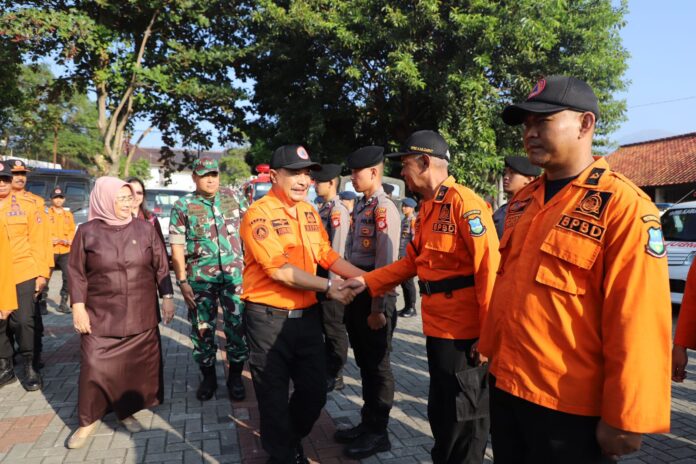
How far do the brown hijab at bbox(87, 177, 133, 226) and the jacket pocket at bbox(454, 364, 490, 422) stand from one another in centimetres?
282

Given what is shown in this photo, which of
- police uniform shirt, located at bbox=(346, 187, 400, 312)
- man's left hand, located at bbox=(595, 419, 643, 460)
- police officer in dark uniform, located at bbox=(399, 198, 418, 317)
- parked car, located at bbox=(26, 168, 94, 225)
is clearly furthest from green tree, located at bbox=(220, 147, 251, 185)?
man's left hand, located at bbox=(595, 419, 643, 460)

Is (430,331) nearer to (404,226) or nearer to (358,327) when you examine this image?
(358,327)

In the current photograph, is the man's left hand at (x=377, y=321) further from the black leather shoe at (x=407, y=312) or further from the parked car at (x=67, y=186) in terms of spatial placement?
the parked car at (x=67, y=186)

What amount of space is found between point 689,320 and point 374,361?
6.51 feet

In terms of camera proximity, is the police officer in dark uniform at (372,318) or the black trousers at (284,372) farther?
the police officer in dark uniform at (372,318)

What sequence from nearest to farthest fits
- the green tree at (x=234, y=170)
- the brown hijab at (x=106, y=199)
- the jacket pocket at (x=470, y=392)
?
the jacket pocket at (x=470, y=392)
the brown hijab at (x=106, y=199)
the green tree at (x=234, y=170)

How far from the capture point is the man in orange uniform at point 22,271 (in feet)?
14.8

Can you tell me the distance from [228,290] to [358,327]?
155 cm

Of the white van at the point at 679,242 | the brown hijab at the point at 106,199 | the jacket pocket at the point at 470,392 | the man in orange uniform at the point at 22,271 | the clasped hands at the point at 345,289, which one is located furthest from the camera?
the white van at the point at 679,242

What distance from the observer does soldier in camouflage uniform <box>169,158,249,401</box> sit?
439 centimetres

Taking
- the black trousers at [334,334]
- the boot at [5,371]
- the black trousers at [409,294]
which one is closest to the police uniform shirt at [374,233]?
the black trousers at [334,334]

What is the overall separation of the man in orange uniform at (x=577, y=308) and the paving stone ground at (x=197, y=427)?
1857mm

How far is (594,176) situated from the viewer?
1.65 meters

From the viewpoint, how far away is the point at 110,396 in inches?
142
